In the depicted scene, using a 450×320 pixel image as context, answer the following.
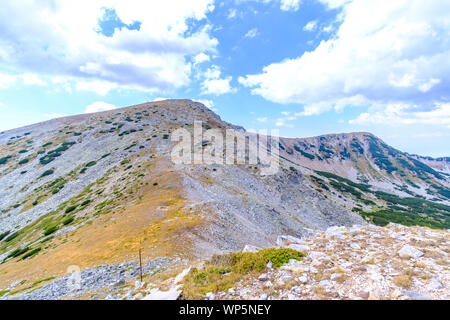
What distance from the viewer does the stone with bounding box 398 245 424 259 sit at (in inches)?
402

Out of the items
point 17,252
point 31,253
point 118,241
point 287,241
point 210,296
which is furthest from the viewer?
point 17,252

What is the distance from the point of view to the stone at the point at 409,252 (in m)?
10.2

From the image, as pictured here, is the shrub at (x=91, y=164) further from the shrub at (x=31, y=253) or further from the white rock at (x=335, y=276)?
the white rock at (x=335, y=276)

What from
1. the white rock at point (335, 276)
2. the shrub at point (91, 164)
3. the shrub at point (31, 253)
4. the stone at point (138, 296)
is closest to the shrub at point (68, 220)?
the shrub at point (31, 253)

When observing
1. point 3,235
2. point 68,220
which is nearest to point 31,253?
point 68,220

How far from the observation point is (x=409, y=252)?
34.5 ft

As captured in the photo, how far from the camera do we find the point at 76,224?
29703 mm

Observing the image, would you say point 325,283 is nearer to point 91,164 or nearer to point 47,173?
point 91,164

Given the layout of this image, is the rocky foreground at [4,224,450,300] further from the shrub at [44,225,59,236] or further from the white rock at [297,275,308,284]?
the shrub at [44,225,59,236]

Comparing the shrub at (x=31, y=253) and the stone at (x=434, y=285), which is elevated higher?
the stone at (x=434, y=285)

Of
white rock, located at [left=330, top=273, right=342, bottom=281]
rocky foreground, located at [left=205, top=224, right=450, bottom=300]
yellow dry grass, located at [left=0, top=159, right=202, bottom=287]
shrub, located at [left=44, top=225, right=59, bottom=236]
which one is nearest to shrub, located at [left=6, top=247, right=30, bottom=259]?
yellow dry grass, located at [left=0, top=159, right=202, bottom=287]

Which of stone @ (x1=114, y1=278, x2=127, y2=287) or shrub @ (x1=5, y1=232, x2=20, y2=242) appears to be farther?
shrub @ (x1=5, y1=232, x2=20, y2=242)

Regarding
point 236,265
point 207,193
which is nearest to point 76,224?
point 207,193
